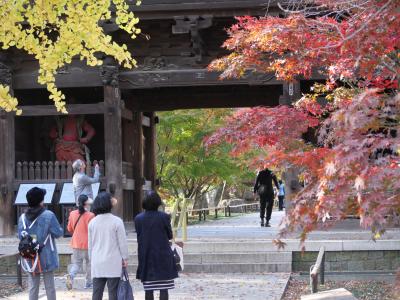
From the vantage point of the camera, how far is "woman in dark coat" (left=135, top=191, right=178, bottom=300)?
804cm

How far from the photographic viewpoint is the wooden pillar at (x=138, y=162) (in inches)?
712

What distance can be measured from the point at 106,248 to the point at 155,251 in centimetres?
54

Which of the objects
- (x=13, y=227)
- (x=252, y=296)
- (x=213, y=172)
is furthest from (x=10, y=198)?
(x=213, y=172)

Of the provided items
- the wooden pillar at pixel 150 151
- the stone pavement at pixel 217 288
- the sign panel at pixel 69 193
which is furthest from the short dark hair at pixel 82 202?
the wooden pillar at pixel 150 151

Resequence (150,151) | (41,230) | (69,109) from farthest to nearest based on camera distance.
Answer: (150,151) < (69,109) < (41,230)

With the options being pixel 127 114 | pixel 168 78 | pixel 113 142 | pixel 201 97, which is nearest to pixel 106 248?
pixel 113 142

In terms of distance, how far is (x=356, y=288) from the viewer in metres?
10.9

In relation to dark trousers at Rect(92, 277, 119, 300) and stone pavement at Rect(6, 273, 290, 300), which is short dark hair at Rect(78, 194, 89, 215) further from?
dark trousers at Rect(92, 277, 119, 300)

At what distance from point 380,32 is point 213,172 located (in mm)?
18833

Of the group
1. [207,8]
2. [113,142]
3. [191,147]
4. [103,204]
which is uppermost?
[207,8]

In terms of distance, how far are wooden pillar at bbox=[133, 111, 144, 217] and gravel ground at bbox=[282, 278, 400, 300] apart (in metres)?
6.88

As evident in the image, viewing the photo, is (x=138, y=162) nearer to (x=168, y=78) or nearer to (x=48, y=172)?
(x=48, y=172)

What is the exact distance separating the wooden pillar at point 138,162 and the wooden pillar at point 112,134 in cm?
287

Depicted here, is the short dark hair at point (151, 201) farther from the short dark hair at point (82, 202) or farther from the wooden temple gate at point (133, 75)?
the wooden temple gate at point (133, 75)
